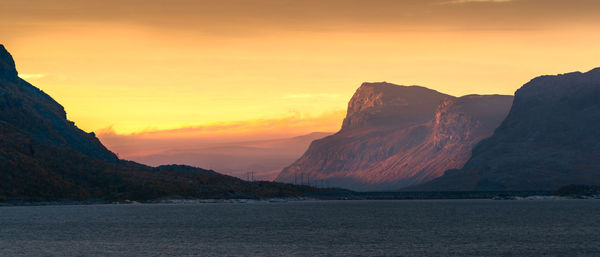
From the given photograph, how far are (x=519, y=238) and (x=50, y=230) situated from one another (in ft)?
392

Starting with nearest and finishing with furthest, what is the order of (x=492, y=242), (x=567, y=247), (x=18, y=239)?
(x=567, y=247)
(x=492, y=242)
(x=18, y=239)

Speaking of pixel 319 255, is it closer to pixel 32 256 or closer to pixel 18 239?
pixel 32 256

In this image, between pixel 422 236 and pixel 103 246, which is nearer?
pixel 103 246

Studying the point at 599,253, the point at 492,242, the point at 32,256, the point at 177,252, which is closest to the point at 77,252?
the point at 32,256

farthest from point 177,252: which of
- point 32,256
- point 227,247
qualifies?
point 32,256

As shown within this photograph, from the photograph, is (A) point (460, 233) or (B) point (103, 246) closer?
(B) point (103, 246)

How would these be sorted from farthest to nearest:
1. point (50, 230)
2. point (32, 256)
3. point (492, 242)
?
point (50, 230) < point (492, 242) < point (32, 256)

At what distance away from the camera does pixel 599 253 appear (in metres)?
128

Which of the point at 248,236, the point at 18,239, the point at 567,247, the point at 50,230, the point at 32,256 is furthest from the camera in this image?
the point at 50,230

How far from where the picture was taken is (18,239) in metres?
163

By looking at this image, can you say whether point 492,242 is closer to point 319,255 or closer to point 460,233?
point 460,233

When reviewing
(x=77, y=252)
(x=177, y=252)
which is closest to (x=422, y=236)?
(x=177, y=252)

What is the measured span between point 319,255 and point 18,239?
7465cm

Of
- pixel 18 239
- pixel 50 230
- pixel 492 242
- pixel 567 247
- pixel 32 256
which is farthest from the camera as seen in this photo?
pixel 50 230
